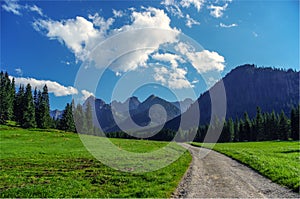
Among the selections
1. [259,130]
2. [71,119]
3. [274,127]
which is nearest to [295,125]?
[274,127]

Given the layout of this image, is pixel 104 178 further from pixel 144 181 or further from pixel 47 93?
pixel 47 93

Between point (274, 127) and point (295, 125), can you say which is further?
point (274, 127)

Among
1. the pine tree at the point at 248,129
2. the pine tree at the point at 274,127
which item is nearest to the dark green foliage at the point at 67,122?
the pine tree at the point at 248,129

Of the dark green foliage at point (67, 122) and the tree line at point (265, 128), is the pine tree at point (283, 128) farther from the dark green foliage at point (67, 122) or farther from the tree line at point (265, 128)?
the dark green foliage at point (67, 122)

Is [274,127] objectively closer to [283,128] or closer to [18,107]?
[283,128]

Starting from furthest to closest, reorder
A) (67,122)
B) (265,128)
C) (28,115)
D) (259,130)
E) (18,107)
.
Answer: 1. (265,128)
2. (259,130)
3. (67,122)
4. (18,107)
5. (28,115)

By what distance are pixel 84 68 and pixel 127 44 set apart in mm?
4855

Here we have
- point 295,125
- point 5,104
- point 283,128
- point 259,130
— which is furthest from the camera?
point 259,130

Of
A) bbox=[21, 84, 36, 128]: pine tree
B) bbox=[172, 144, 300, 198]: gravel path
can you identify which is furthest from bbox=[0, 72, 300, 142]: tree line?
bbox=[172, 144, 300, 198]: gravel path

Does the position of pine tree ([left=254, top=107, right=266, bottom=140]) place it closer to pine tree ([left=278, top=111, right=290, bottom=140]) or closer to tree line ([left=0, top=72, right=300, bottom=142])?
tree line ([left=0, top=72, right=300, bottom=142])

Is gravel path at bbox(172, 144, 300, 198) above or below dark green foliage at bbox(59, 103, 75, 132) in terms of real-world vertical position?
below

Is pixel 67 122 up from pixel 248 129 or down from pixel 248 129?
down

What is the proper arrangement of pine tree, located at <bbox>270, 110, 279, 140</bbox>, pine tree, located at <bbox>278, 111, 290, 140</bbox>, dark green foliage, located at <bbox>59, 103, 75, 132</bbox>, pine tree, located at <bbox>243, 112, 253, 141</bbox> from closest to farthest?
dark green foliage, located at <bbox>59, 103, 75, 132</bbox> < pine tree, located at <bbox>278, 111, 290, 140</bbox> < pine tree, located at <bbox>270, 110, 279, 140</bbox> < pine tree, located at <bbox>243, 112, 253, 141</bbox>

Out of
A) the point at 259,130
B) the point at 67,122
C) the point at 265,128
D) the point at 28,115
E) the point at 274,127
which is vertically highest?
the point at 274,127
